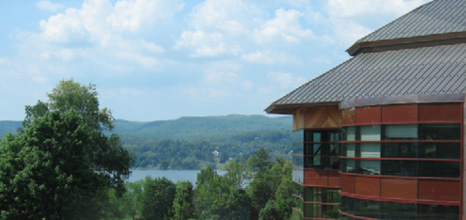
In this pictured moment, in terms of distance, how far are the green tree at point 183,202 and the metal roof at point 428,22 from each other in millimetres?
79087

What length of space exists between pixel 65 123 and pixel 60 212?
21.9 feet

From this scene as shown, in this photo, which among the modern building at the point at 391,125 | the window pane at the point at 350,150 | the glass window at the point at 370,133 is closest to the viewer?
the modern building at the point at 391,125

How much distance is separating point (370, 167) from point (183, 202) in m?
86.0

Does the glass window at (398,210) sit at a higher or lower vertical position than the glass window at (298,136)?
lower

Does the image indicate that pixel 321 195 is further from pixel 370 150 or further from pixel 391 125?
pixel 391 125

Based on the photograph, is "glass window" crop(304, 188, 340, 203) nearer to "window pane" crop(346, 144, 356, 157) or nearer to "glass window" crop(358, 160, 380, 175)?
"window pane" crop(346, 144, 356, 157)

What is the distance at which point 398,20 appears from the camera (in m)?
30.4

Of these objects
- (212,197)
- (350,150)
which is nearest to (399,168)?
(350,150)

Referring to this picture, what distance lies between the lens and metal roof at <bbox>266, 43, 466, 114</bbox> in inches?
907

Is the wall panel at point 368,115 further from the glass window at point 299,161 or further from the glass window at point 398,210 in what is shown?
the glass window at point 299,161

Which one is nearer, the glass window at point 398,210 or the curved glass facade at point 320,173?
the glass window at point 398,210

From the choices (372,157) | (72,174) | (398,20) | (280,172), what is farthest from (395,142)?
(280,172)

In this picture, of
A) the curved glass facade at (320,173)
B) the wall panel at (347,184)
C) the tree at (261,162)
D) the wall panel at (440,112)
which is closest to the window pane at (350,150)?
the wall panel at (347,184)

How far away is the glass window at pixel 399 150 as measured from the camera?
21.5m
